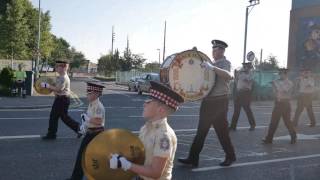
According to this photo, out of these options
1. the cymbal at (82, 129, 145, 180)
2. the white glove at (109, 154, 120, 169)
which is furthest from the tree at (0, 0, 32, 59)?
the white glove at (109, 154, 120, 169)

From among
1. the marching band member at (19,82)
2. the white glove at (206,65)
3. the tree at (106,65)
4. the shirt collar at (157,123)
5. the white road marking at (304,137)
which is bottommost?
the white road marking at (304,137)

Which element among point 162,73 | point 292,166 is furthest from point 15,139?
point 292,166

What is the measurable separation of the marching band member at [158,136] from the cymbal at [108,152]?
3.8 inches

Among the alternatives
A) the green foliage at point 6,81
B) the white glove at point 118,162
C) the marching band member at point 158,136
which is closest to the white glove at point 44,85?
the marching band member at point 158,136

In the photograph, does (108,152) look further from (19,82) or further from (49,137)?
(19,82)

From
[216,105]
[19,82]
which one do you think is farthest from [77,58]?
[216,105]

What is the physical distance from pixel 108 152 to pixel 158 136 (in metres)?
0.39

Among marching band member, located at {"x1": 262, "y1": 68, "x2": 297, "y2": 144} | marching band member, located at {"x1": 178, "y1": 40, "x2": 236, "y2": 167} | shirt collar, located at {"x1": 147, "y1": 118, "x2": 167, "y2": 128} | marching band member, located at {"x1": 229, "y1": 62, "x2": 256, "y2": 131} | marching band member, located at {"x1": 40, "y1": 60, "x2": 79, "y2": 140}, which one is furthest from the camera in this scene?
marching band member, located at {"x1": 229, "y1": 62, "x2": 256, "y2": 131}

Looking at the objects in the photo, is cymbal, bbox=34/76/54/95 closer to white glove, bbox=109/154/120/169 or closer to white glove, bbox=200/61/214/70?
white glove, bbox=200/61/214/70

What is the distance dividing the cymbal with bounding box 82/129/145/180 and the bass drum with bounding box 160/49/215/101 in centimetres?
364

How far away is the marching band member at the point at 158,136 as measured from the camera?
11.1 ft

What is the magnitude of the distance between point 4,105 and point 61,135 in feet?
30.3

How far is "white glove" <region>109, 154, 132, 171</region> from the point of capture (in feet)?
10.5

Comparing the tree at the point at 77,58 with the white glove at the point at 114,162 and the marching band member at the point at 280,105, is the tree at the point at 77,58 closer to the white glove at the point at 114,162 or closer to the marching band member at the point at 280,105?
the marching band member at the point at 280,105
